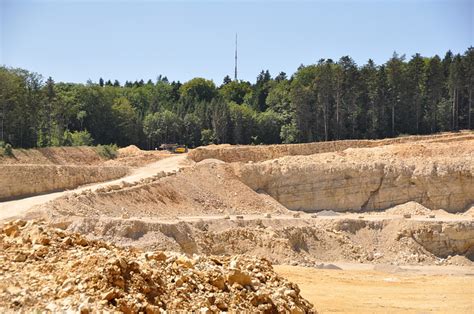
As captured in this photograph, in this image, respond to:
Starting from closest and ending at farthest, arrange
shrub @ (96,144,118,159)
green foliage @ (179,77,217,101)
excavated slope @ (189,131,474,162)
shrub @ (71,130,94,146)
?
excavated slope @ (189,131,474,162) → shrub @ (96,144,118,159) → shrub @ (71,130,94,146) → green foliage @ (179,77,217,101)

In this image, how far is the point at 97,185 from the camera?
156ft

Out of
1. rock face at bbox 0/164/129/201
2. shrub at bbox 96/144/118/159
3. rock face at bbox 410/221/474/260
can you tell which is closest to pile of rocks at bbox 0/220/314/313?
rock face at bbox 410/221/474/260

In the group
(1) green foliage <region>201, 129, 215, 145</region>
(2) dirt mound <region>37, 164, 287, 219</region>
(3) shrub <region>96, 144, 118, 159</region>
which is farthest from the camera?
(1) green foliage <region>201, 129, 215, 145</region>

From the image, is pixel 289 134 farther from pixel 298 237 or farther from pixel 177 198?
pixel 298 237

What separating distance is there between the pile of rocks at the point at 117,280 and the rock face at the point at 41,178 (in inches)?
1108

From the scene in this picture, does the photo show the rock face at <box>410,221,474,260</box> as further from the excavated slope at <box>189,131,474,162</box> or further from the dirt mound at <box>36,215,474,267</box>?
the excavated slope at <box>189,131,474,162</box>

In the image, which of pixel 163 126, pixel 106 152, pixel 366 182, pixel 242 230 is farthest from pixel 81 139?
pixel 242 230

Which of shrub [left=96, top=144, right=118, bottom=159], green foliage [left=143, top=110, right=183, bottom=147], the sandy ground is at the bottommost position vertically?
the sandy ground

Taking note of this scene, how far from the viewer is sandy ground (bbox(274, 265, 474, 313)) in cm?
2345

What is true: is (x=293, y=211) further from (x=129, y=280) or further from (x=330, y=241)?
(x=129, y=280)

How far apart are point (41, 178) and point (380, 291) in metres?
27.6

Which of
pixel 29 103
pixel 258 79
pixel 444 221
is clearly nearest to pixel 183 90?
pixel 258 79

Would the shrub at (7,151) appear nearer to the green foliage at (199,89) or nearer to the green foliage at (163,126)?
the green foliage at (163,126)

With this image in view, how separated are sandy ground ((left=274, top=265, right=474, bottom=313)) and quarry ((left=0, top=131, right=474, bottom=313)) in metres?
0.12
